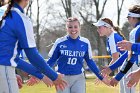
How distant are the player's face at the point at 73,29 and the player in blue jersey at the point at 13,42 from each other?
319cm

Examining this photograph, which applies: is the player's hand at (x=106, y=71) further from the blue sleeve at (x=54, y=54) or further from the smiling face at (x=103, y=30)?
the smiling face at (x=103, y=30)

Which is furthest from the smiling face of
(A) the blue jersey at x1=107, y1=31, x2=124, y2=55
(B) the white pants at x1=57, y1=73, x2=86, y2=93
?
(B) the white pants at x1=57, y1=73, x2=86, y2=93

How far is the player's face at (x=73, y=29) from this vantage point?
8141 millimetres

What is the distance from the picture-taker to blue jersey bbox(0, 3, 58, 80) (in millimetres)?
4789

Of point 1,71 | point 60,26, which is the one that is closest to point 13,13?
point 1,71

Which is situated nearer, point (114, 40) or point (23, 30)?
point (23, 30)

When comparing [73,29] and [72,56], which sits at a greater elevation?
[73,29]

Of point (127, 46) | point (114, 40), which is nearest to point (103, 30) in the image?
point (114, 40)

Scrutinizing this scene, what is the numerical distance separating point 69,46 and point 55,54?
32 cm

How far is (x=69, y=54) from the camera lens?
8133mm

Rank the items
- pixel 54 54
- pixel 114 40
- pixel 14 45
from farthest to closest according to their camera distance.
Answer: pixel 114 40
pixel 54 54
pixel 14 45

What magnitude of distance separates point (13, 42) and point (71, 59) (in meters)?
3.35

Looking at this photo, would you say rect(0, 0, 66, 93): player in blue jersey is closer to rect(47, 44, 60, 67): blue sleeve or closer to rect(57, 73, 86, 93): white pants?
rect(57, 73, 86, 93): white pants

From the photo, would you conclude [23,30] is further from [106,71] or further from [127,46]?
[106,71]
